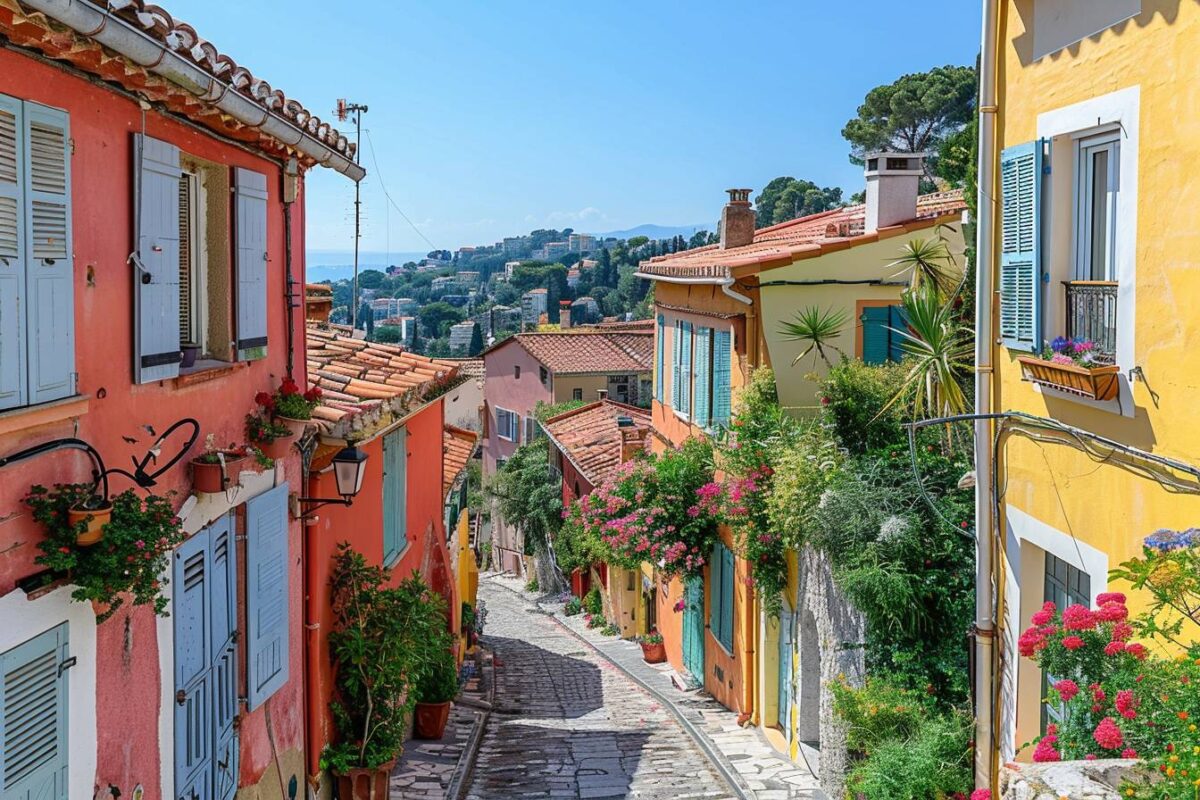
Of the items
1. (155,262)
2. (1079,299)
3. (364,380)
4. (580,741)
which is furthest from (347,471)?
(580,741)

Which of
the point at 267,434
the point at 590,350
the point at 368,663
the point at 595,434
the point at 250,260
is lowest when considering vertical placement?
the point at 368,663

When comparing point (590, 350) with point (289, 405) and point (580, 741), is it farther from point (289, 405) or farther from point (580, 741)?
point (289, 405)

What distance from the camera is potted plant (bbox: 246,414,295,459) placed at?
7734mm

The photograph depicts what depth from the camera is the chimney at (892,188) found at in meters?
14.7

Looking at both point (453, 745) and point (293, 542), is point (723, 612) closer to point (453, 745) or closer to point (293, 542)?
point (453, 745)

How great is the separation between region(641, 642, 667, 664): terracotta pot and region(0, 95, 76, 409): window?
18.0 metres

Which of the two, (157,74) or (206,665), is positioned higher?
(157,74)

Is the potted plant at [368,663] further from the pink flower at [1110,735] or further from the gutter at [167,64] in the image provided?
the pink flower at [1110,735]

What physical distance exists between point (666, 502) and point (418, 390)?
7231 mm

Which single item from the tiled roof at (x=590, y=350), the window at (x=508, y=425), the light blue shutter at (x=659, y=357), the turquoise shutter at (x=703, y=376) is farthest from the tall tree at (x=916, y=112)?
the turquoise shutter at (x=703, y=376)

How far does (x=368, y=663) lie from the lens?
393 inches

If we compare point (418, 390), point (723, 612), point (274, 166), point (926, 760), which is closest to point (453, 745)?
point (723, 612)

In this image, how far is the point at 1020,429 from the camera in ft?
25.7

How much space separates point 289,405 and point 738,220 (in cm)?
1221
